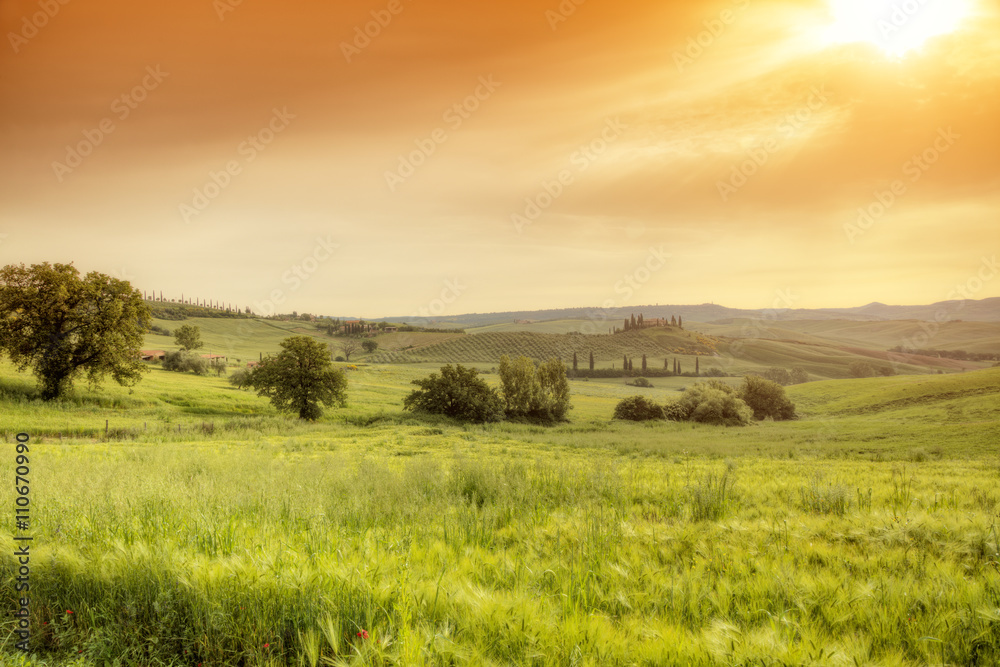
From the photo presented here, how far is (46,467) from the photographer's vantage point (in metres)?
8.73

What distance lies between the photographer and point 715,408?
Answer: 49625mm

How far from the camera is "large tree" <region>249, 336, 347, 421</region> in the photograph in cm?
3934

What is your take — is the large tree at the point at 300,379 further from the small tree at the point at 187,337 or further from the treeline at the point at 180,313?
the treeline at the point at 180,313

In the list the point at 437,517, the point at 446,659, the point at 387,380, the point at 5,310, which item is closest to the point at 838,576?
the point at 446,659

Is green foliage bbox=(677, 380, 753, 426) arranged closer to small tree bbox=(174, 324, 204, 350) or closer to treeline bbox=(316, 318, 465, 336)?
small tree bbox=(174, 324, 204, 350)

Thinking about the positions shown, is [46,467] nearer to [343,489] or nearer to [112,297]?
[343,489]

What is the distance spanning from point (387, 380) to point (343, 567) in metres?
75.2

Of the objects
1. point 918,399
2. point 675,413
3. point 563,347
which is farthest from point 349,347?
point 918,399

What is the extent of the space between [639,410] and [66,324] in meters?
51.2

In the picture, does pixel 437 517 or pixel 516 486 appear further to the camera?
pixel 516 486

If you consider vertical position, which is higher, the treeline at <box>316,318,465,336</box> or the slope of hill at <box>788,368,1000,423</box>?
the treeline at <box>316,318,465,336</box>

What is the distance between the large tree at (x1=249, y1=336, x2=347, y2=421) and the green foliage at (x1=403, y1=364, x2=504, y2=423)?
7704 mm

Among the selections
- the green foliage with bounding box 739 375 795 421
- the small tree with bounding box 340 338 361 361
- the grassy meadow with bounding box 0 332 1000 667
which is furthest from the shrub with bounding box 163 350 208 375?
the green foliage with bounding box 739 375 795 421

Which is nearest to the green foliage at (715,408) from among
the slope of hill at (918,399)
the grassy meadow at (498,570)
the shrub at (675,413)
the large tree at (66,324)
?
the shrub at (675,413)
